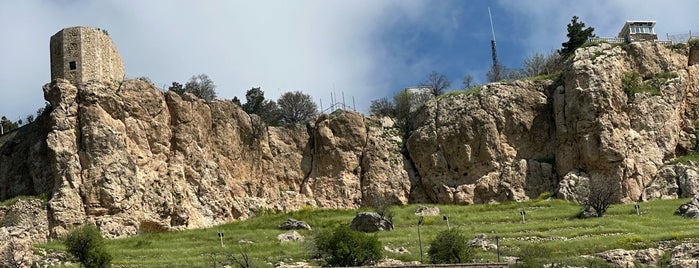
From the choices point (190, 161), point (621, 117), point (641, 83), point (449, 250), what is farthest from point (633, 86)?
point (449, 250)

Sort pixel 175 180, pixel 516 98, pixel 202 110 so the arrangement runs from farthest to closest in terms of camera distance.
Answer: pixel 516 98, pixel 202 110, pixel 175 180

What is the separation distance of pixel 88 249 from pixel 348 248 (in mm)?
11382

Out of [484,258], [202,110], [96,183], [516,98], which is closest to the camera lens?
[484,258]

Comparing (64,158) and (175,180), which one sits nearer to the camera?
(64,158)

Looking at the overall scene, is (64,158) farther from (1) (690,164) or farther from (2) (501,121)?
(1) (690,164)

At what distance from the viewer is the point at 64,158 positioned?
5912 centimetres

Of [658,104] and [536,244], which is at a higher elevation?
[658,104]

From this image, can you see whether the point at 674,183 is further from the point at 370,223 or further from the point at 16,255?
the point at 16,255

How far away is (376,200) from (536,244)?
1994 cm

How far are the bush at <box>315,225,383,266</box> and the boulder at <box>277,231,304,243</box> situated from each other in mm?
6974

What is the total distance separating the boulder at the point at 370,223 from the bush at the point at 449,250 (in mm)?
10458

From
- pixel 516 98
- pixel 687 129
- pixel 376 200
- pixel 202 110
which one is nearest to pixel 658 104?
pixel 687 129

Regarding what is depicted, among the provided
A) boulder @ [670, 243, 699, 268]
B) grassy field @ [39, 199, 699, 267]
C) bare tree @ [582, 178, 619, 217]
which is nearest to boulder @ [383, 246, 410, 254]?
grassy field @ [39, 199, 699, 267]

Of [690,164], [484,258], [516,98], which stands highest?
[516,98]
